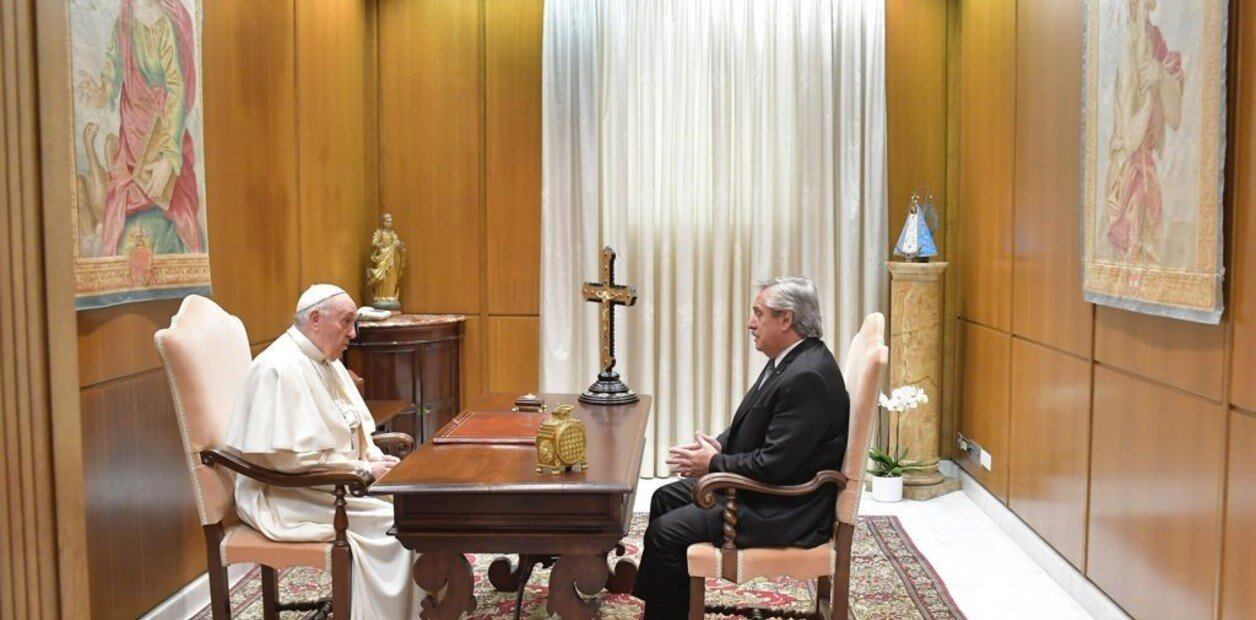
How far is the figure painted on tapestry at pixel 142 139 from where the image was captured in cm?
346

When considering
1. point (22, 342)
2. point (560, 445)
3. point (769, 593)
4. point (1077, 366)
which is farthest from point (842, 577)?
point (22, 342)

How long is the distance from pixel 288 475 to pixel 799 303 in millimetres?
1832

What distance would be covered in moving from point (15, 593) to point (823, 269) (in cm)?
578

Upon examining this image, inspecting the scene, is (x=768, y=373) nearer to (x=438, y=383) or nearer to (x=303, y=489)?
(x=303, y=489)

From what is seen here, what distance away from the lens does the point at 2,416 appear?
3.75ft

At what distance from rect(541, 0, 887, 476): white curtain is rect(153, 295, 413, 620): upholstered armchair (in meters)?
3.36

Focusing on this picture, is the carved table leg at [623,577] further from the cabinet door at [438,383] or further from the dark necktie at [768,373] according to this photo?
the cabinet door at [438,383]

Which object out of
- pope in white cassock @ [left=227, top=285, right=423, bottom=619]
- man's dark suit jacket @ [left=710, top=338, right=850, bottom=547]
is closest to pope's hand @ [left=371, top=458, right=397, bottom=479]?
pope in white cassock @ [left=227, top=285, right=423, bottom=619]

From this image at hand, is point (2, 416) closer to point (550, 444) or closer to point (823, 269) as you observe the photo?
point (550, 444)

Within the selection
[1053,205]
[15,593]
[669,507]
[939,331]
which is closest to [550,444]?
[669,507]

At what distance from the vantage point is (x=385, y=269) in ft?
21.4

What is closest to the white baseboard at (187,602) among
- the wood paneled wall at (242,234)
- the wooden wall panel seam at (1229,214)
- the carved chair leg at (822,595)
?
the wood paneled wall at (242,234)

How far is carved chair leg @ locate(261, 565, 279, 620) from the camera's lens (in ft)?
11.7

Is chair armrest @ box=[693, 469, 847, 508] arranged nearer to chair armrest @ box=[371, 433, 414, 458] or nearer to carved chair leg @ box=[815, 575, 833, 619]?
carved chair leg @ box=[815, 575, 833, 619]
